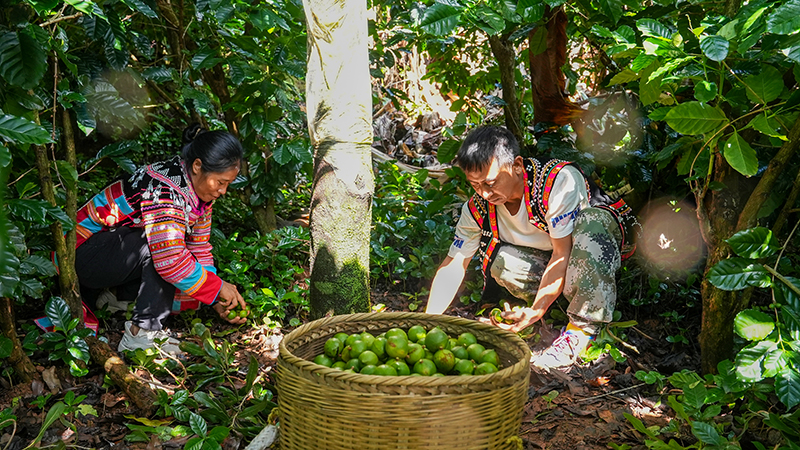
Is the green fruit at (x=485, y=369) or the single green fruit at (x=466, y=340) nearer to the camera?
the green fruit at (x=485, y=369)

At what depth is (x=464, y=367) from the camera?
80.7 inches

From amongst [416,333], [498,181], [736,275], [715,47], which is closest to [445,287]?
[498,181]

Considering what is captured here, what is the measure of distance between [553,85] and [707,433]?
7.78 feet

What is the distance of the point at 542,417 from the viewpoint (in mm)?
2607

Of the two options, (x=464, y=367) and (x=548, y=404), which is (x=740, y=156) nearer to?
(x=464, y=367)

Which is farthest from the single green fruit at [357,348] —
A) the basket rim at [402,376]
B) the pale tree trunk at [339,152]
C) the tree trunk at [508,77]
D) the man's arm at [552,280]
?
the tree trunk at [508,77]

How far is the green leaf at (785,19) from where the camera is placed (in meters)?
1.65

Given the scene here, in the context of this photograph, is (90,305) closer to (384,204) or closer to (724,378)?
(384,204)

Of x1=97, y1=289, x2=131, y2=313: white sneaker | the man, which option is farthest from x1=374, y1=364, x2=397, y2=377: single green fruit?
x1=97, y1=289, x2=131, y2=313: white sneaker

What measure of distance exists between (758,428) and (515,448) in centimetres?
107

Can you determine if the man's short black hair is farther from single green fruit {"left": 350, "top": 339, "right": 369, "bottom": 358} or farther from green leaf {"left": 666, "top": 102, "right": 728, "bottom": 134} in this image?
single green fruit {"left": 350, "top": 339, "right": 369, "bottom": 358}

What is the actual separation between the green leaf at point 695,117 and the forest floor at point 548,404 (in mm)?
1235

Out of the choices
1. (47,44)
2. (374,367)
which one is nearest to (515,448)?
(374,367)

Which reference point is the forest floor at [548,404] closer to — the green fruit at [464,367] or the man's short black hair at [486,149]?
the green fruit at [464,367]
